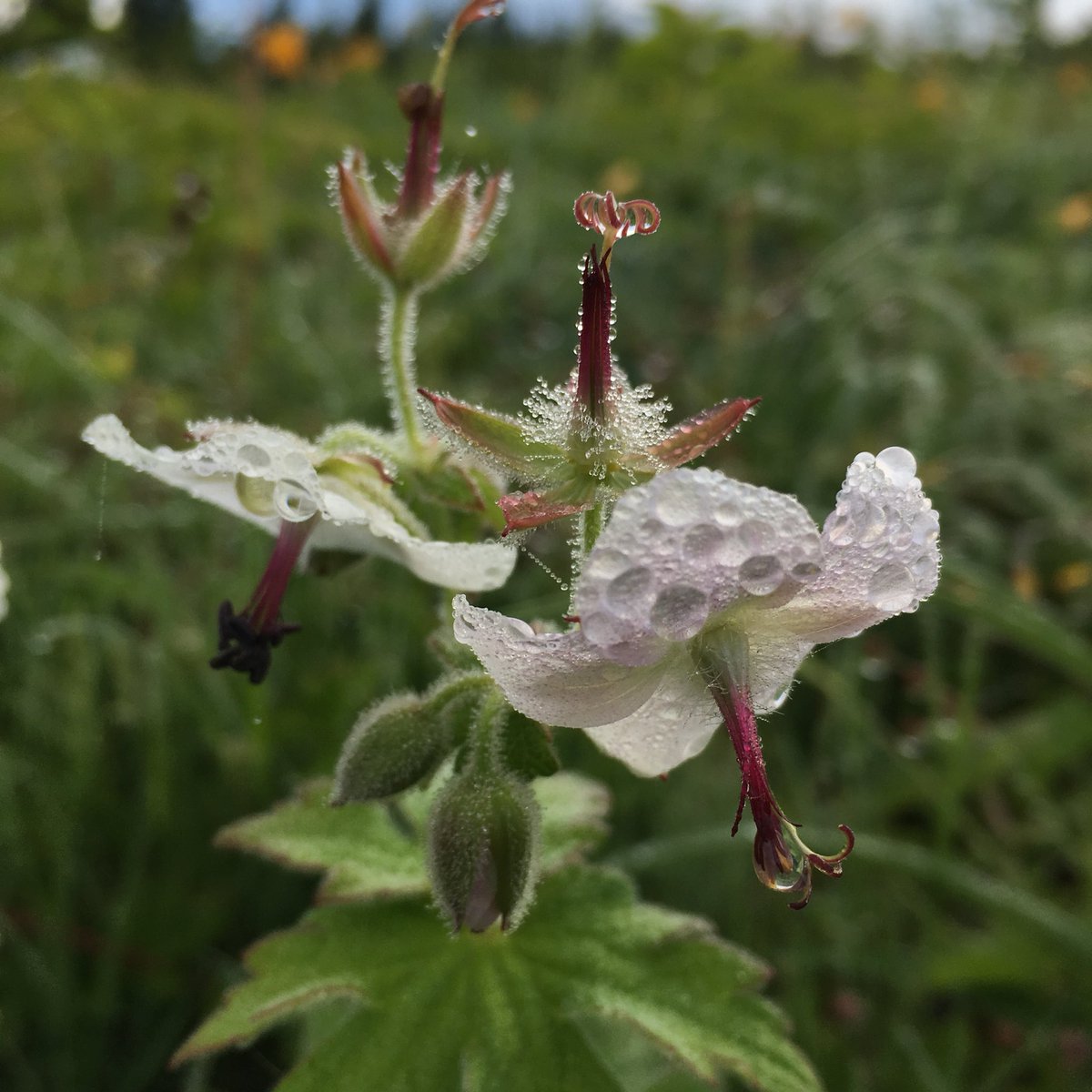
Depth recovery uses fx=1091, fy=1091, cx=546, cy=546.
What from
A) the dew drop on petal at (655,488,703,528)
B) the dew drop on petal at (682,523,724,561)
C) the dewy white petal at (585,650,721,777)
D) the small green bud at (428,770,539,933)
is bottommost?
the small green bud at (428,770,539,933)

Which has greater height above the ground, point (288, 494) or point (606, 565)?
point (606, 565)

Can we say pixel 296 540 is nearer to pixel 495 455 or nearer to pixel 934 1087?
pixel 495 455

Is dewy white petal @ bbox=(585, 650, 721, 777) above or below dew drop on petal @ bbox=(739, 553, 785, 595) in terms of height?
below

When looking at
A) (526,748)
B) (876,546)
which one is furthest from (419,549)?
(876,546)

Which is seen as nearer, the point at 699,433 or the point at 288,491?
the point at 699,433

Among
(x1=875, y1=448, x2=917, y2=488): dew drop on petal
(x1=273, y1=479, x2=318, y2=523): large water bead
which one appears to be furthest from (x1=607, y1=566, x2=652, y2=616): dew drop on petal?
(x1=273, y1=479, x2=318, y2=523): large water bead

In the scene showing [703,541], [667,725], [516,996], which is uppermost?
[703,541]

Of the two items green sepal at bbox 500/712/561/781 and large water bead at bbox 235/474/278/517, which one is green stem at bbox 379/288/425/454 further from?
green sepal at bbox 500/712/561/781

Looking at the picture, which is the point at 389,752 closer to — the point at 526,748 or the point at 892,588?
the point at 526,748
